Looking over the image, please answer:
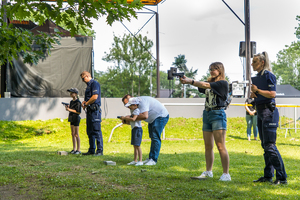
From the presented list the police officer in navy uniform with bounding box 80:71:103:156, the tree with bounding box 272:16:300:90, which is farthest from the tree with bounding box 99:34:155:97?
the tree with bounding box 272:16:300:90

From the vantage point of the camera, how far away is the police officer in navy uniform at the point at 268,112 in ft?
15.6

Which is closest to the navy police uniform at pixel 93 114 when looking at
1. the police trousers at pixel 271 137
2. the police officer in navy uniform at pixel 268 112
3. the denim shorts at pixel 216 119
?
Result: the denim shorts at pixel 216 119

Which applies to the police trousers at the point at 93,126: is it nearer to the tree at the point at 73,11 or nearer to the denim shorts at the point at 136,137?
the denim shorts at the point at 136,137

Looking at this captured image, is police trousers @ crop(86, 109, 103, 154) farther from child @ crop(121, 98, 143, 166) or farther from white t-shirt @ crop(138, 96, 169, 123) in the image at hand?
white t-shirt @ crop(138, 96, 169, 123)

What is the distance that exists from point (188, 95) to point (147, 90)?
25.0m

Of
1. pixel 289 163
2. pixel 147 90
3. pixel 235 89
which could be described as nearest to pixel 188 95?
pixel 147 90

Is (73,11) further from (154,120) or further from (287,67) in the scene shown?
(287,67)

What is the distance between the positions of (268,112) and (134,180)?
2253 mm

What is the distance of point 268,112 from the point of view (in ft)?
15.7

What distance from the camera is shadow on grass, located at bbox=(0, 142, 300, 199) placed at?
4285 mm

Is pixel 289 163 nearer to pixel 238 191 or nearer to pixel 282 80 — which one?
pixel 238 191

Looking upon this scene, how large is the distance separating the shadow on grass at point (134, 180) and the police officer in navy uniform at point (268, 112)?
12.1 inches

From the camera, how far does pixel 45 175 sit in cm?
563

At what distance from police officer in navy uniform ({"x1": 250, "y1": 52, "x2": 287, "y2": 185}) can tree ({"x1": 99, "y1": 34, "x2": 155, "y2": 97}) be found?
3871 centimetres
